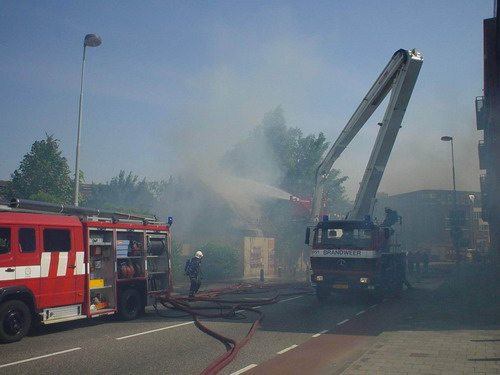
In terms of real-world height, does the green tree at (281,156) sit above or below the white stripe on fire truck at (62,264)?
above

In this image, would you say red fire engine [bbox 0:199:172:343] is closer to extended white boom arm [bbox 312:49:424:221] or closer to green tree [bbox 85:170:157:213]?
extended white boom arm [bbox 312:49:424:221]

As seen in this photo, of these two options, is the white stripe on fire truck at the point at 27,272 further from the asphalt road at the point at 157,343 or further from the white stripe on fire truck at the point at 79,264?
the asphalt road at the point at 157,343

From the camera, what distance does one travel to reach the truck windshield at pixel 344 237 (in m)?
15.8

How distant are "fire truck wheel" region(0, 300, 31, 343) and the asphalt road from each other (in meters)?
0.20

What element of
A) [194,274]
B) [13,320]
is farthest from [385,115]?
[13,320]

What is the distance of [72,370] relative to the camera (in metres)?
7.27

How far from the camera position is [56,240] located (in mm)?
10594

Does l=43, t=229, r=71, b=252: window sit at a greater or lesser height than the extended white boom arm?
lesser

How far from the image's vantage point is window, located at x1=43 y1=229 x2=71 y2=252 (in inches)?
407

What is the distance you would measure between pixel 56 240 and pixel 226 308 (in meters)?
5.63

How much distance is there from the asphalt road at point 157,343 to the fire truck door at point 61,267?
861mm

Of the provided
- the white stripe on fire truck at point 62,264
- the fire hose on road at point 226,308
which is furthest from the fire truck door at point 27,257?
the fire hose on road at point 226,308

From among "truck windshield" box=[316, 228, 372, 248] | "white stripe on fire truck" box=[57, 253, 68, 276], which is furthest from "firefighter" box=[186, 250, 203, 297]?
"white stripe on fire truck" box=[57, 253, 68, 276]

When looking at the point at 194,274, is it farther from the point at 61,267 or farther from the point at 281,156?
the point at 281,156
